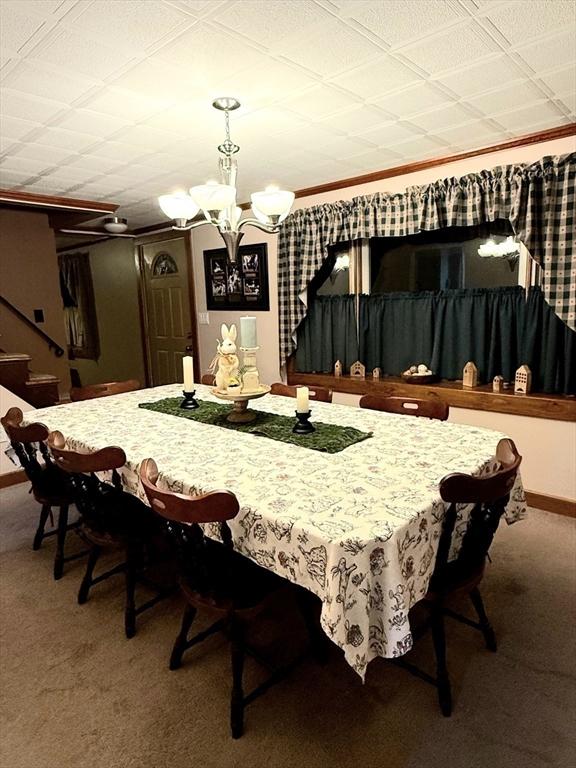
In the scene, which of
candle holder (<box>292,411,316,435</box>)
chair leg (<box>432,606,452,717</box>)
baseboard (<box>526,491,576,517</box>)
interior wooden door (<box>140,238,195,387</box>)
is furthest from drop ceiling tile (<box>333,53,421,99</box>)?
interior wooden door (<box>140,238,195,387</box>)

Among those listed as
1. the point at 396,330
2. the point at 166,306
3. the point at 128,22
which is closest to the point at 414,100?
the point at 128,22

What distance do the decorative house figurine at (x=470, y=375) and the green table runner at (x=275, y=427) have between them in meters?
1.50

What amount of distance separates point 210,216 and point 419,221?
1671 millimetres

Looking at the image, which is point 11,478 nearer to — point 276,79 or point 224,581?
point 224,581

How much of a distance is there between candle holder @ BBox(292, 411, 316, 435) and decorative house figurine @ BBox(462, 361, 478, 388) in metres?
1.61

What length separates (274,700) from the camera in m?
1.71

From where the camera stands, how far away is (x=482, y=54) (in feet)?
6.06

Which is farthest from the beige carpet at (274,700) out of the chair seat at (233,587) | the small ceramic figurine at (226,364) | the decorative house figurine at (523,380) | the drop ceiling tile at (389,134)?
the drop ceiling tile at (389,134)

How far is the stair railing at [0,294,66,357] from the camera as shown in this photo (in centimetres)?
462

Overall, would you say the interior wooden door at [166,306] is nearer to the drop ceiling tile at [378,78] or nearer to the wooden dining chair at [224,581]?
the drop ceiling tile at [378,78]

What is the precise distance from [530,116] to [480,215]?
62cm

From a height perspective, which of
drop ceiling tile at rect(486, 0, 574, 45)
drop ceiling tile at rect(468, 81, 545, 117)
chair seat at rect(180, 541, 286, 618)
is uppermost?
drop ceiling tile at rect(468, 81, 545, 117)

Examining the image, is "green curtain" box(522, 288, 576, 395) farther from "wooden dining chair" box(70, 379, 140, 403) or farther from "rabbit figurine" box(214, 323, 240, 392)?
"wooden dining chair" box(70, 379, 140, 403)

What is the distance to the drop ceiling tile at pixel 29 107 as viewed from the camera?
6.94 ft
